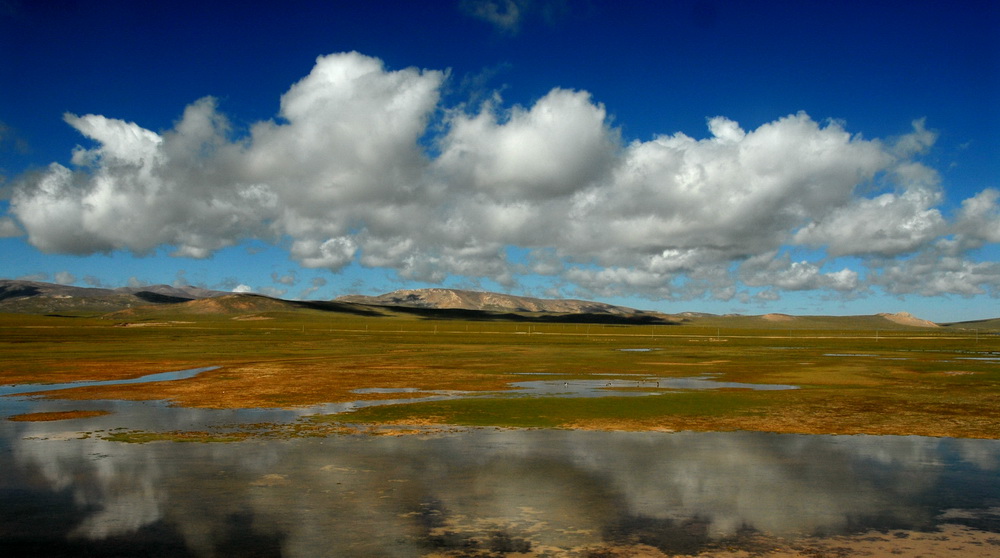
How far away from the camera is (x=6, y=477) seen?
17.6m

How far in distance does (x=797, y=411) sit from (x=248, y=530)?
999 inches

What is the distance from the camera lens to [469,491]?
16.3m

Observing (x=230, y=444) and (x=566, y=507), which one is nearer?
(x=566, y=507)

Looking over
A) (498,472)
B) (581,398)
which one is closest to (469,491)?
(498,472)

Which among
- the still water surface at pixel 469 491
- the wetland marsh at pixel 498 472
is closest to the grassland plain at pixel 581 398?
the wetland marsh at pixel 498 472

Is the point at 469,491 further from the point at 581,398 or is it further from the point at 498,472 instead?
the point at 581,398

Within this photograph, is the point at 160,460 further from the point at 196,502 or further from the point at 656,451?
the point at 656,451

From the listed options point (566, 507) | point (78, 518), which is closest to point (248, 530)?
point (78, 518)

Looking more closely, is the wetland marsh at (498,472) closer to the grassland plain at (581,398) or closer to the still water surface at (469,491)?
the still water surface at (469,491)

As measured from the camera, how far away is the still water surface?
12914 millimetres

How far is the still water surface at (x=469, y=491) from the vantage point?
42.4 feet

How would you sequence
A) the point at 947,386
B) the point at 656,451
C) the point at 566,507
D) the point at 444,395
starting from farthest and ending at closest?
the point at 947,386 → the point at 444,395 → the point at 656,451 → the point at 566,507

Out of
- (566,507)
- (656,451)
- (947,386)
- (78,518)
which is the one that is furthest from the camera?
(947,386)

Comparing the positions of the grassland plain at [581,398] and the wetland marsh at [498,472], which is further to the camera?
the grassland plain at [581,398]
